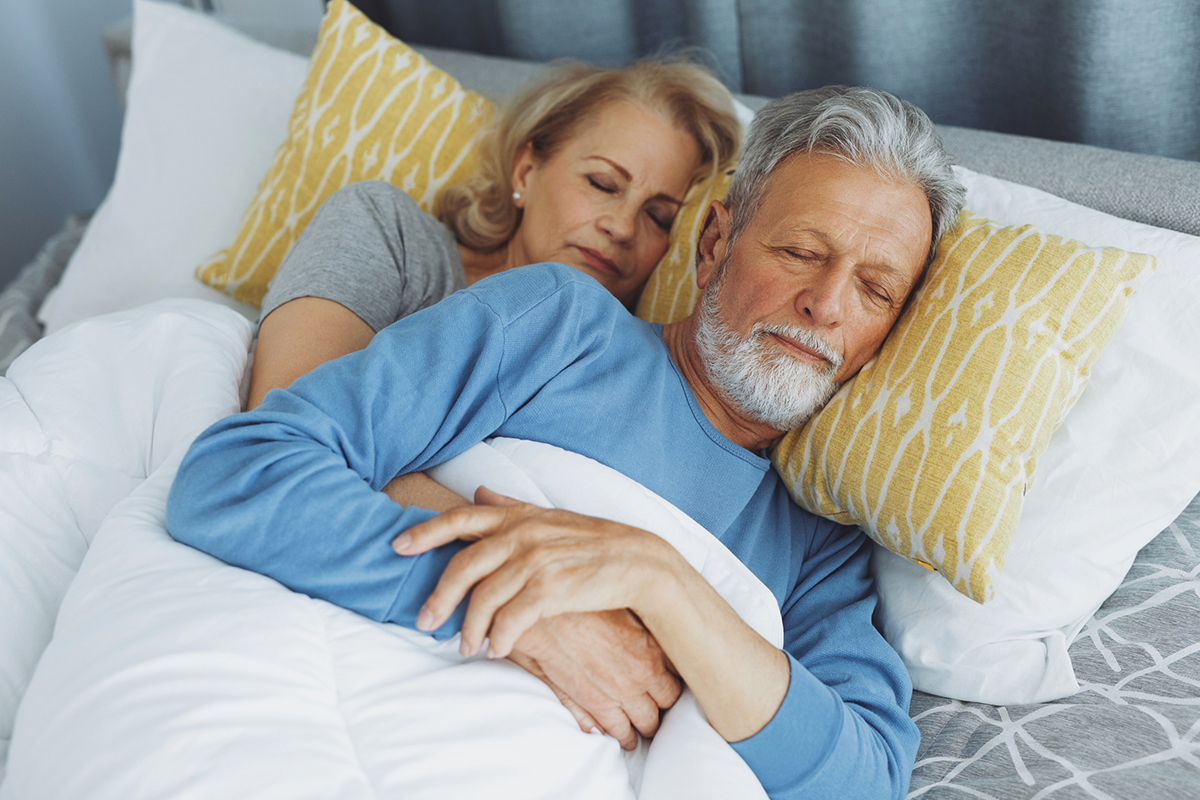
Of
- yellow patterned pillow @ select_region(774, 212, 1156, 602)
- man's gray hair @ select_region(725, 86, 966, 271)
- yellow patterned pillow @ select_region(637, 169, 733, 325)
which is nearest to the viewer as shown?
yellow patterned pillow @ select_region(774, 212, 1156, 602)

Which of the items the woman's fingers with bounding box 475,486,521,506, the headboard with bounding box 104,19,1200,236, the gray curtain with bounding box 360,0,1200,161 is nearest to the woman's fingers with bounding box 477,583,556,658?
the woman's fingers with bounding box 475,486,521,506

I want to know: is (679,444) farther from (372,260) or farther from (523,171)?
(523,171)

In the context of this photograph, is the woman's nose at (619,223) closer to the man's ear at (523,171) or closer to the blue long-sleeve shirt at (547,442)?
the man's ear at (523,171)

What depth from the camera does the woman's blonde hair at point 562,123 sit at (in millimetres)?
1732

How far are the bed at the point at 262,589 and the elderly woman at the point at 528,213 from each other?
15 cm

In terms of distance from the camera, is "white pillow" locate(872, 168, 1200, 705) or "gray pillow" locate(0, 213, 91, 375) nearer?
"white pillow" locate(872, 168, 1200, 705)

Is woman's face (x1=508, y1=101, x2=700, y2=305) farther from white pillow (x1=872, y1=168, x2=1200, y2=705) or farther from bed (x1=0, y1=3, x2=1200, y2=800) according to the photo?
white pillow (x1=872, y1=168, x2=1200, y2=705)

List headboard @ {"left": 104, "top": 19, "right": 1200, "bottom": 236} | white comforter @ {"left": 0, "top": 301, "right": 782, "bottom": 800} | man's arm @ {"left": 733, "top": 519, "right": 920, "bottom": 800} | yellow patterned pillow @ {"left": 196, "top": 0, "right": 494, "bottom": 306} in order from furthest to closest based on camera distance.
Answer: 1. yellow patterned pillow @ {"left": 196, "top": 0, "right": 494, "bottom": 306}
2. headboard @ {"left": 104, "top": 19, "right": 1200, "bottom": 236}
3. man's arm @ {"left": 733, "top": 519, "right": 920, "bottom": 800}
4. white comforter @ {"left": 0, "top": 301, "right": 782, "bottom": 800}

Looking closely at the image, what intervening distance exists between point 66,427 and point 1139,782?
1407 millimetres

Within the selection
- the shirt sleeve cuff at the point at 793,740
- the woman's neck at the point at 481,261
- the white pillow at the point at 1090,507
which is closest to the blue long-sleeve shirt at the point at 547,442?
the shirt sleeve cuff at the point at 793,740

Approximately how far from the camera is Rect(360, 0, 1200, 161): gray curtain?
5.25 ft

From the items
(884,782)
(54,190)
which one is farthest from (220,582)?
(54,190)

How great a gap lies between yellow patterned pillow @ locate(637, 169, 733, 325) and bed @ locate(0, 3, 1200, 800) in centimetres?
49

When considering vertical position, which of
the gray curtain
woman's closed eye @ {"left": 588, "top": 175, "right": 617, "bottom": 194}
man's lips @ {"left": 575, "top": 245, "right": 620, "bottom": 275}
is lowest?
man's lips @ {"left": 575, "top": 245, "right": 620, "bottom": 275}
